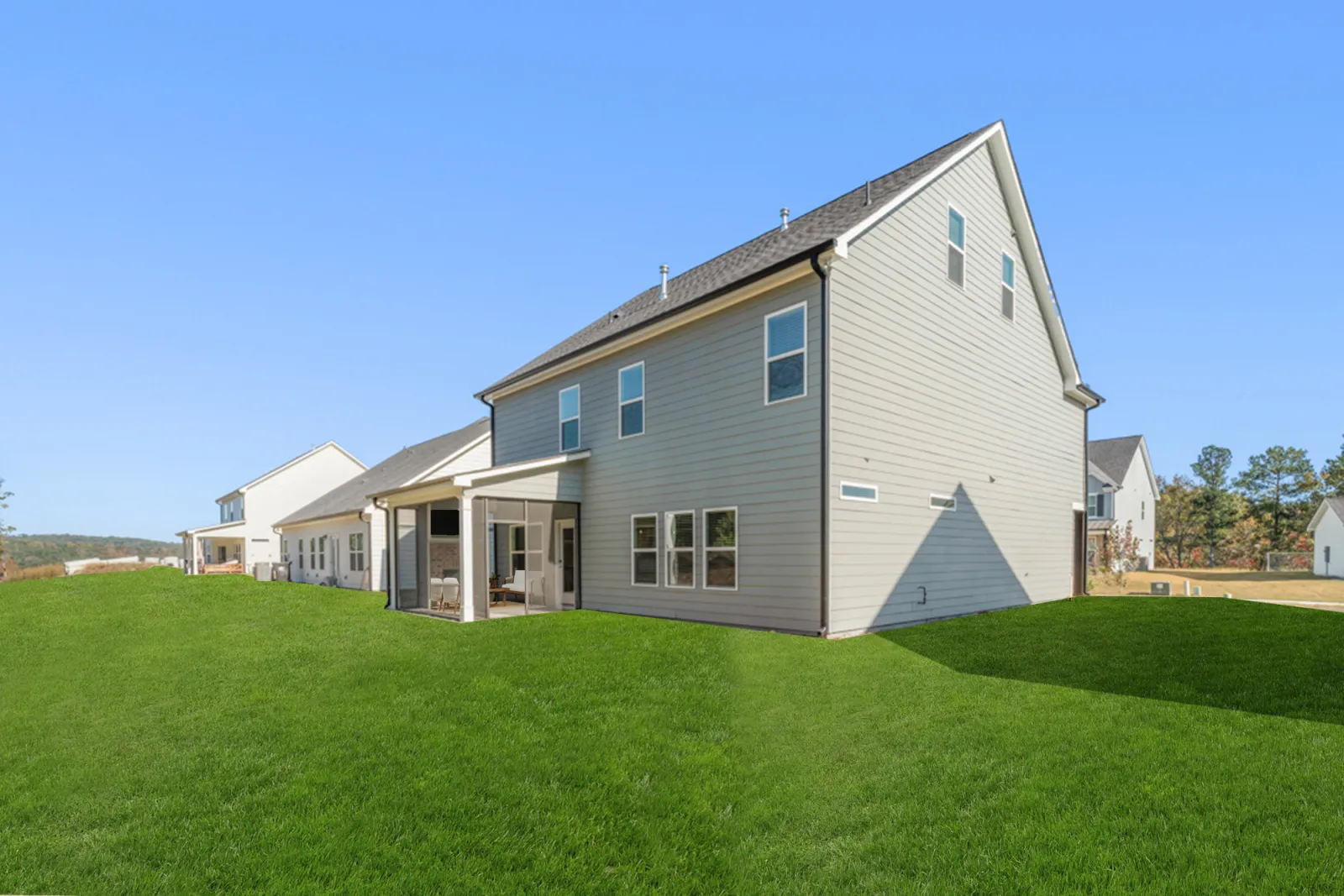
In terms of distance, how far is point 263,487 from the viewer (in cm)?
4038

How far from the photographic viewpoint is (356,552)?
92.8 ft

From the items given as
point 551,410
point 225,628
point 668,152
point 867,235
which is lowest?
point 225,628

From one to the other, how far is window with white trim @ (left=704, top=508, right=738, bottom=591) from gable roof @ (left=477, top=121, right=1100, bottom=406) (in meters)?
3.96

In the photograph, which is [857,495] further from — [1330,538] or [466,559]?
[1330,538]

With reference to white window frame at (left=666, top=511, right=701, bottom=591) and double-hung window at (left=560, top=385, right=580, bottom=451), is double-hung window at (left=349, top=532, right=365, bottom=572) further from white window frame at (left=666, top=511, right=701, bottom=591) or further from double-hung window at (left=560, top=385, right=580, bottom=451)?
white window frame at (left=666, top=511, right=701, bottom=591)

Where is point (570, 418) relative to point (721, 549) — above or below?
above

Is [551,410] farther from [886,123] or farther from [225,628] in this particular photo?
[886,123]

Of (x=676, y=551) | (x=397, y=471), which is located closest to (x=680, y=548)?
(x=676, y=551)

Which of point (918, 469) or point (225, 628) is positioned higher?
point (918, 469)

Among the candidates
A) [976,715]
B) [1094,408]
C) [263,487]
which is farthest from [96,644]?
[263,487]

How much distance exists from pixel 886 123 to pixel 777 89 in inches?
121

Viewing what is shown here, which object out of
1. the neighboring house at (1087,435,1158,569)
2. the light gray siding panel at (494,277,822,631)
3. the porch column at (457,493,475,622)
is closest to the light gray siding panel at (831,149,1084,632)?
the light gray siding panel at (494,277,822,631)

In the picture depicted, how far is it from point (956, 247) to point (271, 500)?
39.4 m

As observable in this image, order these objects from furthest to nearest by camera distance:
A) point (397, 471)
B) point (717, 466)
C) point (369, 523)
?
point (397, 471) < point (369, 523) < point (717, 466)
